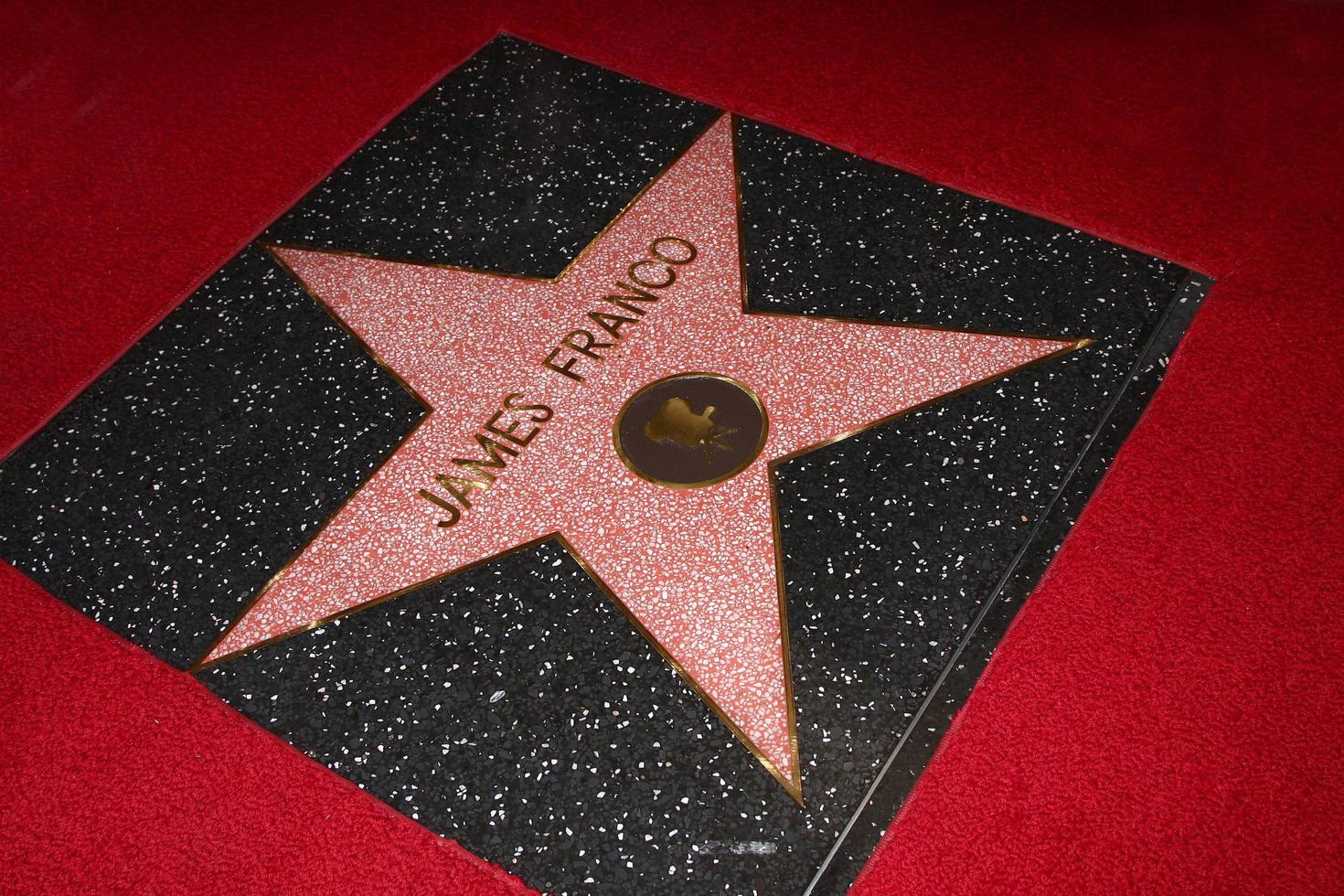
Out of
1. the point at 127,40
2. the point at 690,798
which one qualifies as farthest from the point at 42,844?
the point at 127,40

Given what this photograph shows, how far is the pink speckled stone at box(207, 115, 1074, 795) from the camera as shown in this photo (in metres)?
1.26

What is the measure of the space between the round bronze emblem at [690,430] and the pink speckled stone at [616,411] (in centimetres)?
2

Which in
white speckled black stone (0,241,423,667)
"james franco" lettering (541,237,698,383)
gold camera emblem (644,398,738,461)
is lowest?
white speckled black stone (0,241,423,667)

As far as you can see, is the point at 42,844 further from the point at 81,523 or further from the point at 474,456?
the point at 474,456

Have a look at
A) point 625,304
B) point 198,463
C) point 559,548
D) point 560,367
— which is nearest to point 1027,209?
point 625,304

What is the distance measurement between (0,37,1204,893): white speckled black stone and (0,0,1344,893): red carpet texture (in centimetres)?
5

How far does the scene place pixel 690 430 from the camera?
142cm

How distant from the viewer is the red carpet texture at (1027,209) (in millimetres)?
1107

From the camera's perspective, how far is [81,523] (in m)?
1.40

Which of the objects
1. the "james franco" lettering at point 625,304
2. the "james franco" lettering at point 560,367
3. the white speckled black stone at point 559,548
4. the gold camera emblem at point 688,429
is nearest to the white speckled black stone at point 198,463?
the white speckled black stone at point 559,548

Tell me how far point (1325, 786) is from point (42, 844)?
1.35 meters

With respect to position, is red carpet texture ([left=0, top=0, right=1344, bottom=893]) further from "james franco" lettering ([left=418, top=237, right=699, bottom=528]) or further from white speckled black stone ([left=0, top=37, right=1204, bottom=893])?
"james franco" lettering ([left=418, top=237, right=699, bottom=528])

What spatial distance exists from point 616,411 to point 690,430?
11 centimetres

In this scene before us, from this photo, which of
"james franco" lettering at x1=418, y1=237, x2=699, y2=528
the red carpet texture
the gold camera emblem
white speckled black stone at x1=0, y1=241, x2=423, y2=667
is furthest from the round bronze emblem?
the red carpet texture
